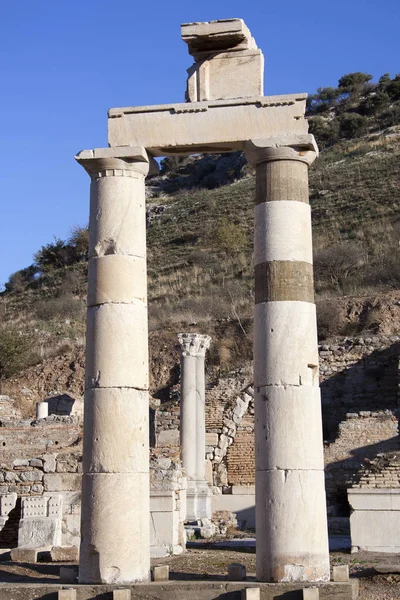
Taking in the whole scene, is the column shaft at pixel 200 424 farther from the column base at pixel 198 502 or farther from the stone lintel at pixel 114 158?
the stone lintel at pixel 114 158

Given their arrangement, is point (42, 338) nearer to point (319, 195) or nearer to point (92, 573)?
point (319, 195)

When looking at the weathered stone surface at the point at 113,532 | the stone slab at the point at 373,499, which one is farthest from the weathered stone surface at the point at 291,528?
the stone slab at the point at 373,499

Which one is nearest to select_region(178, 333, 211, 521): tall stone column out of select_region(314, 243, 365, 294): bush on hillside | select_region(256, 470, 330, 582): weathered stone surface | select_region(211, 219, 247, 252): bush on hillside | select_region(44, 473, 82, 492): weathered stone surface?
select_region(44, 473, 82, 492): weathered stone surface

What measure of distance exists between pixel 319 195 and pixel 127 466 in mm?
49363

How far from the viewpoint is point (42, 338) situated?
44281 millimetres

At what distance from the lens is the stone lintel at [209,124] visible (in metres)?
11.7

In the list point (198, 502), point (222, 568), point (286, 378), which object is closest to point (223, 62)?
point (286, 378)

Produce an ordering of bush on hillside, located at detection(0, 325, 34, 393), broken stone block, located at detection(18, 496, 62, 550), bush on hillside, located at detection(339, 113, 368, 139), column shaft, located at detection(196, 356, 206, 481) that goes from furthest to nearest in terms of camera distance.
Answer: bush on hillside, located at detection(339, 113, 368, 139) → bush on hillside, located at detection(0, 325, 34, 393) → column shaft, located at detection(196, 356, 206, 481) → broken stone block, located at detection(18, 496, 62, 550)

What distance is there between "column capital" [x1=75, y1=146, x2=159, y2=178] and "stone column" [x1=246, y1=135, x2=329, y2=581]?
4.37 ft

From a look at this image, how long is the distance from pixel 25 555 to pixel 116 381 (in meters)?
4.79

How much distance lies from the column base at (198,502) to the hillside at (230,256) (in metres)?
12.2

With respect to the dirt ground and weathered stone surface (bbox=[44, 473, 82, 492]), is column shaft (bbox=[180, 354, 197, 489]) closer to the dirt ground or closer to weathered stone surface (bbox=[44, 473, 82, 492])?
weathered stone surface (bbox=[44, 473, 82, 492])

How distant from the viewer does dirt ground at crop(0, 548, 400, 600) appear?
11.7 metres

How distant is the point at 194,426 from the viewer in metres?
24.0
